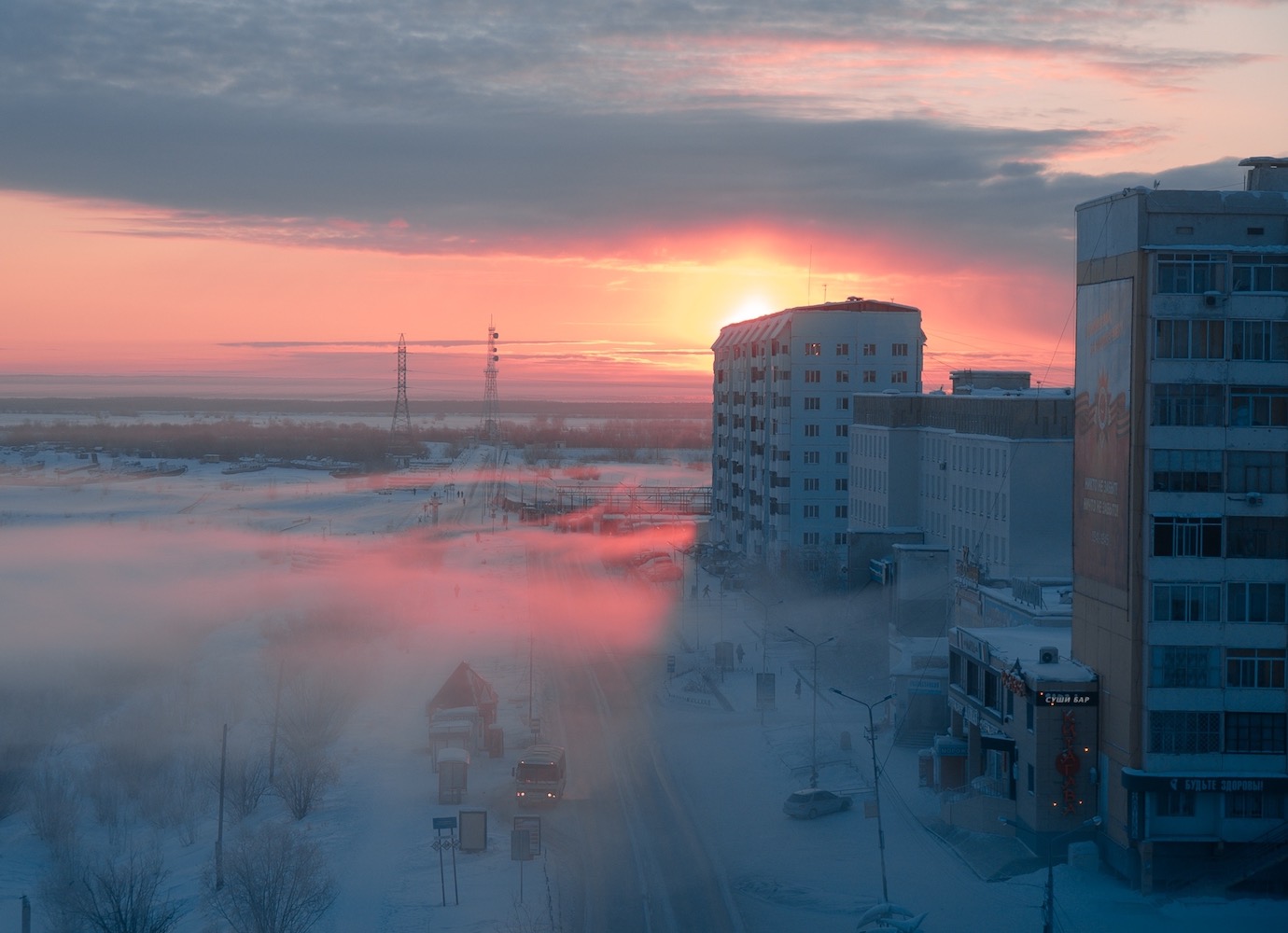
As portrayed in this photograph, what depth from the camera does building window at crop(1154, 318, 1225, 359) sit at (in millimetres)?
16047

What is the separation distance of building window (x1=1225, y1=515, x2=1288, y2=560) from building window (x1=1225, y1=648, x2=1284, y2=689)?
4.08 ft

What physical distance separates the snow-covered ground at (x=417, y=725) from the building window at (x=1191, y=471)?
513cm

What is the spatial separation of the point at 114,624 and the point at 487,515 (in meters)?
29.4

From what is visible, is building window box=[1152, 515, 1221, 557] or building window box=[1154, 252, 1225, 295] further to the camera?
building window box=[1154, 252, 1225, 295]

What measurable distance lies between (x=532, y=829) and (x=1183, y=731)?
855 cm

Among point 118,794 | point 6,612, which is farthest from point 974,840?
point 6,612

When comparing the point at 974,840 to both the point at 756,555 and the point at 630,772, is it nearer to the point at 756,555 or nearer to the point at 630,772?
the point at 630,772

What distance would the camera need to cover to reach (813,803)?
1809cm

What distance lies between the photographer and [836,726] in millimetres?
23359

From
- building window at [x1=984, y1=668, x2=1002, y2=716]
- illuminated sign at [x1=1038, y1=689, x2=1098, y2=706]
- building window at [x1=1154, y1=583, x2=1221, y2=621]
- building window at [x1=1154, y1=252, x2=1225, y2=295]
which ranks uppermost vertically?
building window at [x1=1154, y1=252, x2=1225, y2=295]

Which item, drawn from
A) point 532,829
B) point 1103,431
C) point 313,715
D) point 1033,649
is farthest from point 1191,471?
point 313,715

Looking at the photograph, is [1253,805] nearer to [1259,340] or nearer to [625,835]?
[1259,340]

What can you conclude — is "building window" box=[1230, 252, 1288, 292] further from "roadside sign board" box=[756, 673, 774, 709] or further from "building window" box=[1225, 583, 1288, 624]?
"roadside sign board" box=[756, 673, 774, 709]

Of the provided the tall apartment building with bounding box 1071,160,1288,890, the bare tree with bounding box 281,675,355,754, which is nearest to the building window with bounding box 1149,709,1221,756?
the tall apartment building with bounding box 1071,160,1288,890
